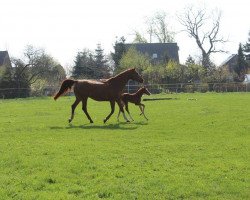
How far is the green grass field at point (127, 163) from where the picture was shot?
301 inches

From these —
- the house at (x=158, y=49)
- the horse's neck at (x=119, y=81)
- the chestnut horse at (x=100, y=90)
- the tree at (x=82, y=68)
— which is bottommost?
the chestnut horse at (x=100, y=90)

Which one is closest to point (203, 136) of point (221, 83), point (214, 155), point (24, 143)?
point (214, 155)

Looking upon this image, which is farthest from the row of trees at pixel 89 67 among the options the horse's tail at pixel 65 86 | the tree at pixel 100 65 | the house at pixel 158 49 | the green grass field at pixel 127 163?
the green grass field at pixel 127 163

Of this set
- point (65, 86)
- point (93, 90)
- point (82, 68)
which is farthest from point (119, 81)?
point (82, 68)

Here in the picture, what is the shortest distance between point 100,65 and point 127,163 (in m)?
59.7

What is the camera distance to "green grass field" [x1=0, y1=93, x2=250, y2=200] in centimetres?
765

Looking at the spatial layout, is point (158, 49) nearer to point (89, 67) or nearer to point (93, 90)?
point (89, 67)

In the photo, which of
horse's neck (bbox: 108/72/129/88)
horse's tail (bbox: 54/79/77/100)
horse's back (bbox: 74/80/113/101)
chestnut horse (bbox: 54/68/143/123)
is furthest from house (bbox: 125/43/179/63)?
horse's back (bbox: 74/80/113/101)

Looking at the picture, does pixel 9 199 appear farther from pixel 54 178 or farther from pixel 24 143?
Answer: pixel 24 143

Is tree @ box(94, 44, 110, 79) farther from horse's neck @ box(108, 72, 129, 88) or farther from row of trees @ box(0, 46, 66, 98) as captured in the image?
horse's neck @ box(108, 72, 129, 88)

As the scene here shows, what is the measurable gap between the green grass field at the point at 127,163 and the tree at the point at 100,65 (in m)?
50.1

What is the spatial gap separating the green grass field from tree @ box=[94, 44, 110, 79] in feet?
164

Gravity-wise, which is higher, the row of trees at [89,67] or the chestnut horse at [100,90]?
the row of trees at [89,67]

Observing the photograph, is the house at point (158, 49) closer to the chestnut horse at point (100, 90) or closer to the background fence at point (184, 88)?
the background fence at point (184, 88)
